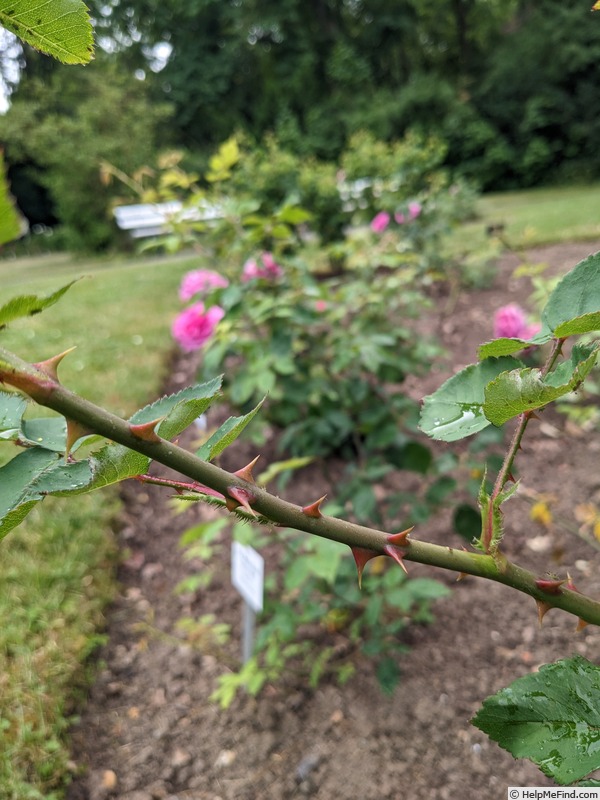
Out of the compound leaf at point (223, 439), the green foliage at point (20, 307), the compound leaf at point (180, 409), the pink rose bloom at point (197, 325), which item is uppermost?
the green foliage at point (20, 307)

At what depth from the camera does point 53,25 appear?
301 mm

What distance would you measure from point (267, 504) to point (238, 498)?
3cm

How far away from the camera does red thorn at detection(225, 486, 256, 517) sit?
331 millimetres

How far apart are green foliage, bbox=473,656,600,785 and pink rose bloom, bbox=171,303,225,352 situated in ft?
5.11

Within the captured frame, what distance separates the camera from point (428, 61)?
733 inches

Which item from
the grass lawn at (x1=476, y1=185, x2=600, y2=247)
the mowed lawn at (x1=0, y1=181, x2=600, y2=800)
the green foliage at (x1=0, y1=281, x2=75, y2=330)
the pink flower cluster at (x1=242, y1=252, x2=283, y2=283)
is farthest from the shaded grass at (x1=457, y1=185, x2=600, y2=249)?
the green foliage at (x1=0, y1=281, x2=75, y2=330)

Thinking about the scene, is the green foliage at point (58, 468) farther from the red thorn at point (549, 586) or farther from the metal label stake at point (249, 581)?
the metal label stake at point (249, 581)

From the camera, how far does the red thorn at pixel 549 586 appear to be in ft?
1.35

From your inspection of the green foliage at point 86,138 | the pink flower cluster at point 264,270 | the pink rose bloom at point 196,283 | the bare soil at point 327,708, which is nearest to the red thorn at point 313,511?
the bare soil at point 327,708

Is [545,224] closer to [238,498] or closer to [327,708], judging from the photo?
[327,708]

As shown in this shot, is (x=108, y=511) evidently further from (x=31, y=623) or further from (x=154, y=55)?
(x=154, y=55)

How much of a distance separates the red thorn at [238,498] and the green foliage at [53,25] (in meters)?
0.25

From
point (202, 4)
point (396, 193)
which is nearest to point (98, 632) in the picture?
point (396, 193)

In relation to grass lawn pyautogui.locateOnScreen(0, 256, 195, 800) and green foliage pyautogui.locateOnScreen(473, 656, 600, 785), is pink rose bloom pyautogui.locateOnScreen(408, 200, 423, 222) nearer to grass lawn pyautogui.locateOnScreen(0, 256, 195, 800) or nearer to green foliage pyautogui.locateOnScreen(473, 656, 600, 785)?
grass lawn pyautogui.locateOnScreen(0, 256, 195, 800)
